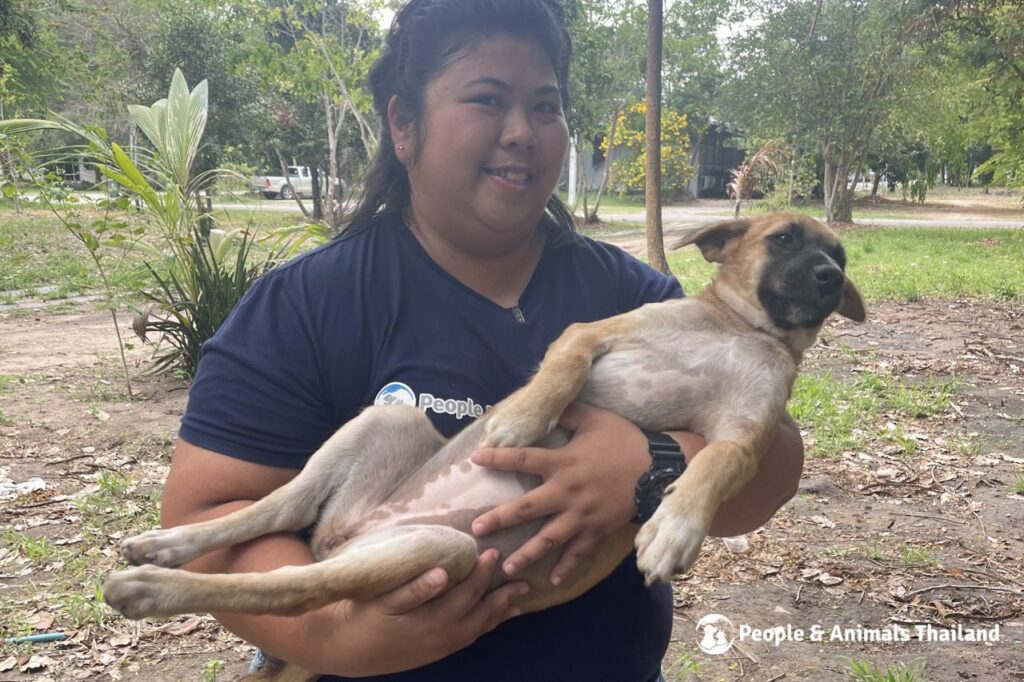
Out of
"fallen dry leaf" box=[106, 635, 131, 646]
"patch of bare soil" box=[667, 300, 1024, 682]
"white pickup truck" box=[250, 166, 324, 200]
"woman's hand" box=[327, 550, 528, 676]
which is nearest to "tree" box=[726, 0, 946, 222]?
"patch of bare soil" box=[667, 300, 1024, 682]

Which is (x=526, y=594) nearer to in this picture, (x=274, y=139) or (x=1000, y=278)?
(x=1000, y=278)

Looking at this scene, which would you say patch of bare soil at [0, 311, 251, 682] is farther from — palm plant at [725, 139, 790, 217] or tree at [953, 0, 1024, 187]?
palm plant at [725, 139, 790, 217]

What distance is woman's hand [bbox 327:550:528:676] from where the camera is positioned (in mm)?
1609

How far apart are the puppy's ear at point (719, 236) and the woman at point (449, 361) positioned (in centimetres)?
86

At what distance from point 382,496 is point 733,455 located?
92cm

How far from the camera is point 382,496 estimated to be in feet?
6.98

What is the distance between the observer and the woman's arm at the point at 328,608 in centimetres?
162

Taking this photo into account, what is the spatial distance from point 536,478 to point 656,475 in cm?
29

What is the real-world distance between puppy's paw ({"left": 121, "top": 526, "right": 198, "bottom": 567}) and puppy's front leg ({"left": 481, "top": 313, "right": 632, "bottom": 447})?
0.73 meters

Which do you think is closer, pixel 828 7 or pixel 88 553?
pixel 88 553

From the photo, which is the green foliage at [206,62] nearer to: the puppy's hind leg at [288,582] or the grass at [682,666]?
the grass at [682,666]

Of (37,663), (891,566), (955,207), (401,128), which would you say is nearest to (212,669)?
(37,663)

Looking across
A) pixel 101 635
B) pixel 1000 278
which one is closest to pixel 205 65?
pixel 1000 278

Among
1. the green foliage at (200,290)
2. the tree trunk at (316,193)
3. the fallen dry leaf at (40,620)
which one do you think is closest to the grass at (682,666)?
the fallen dry leaf at (40,620)
